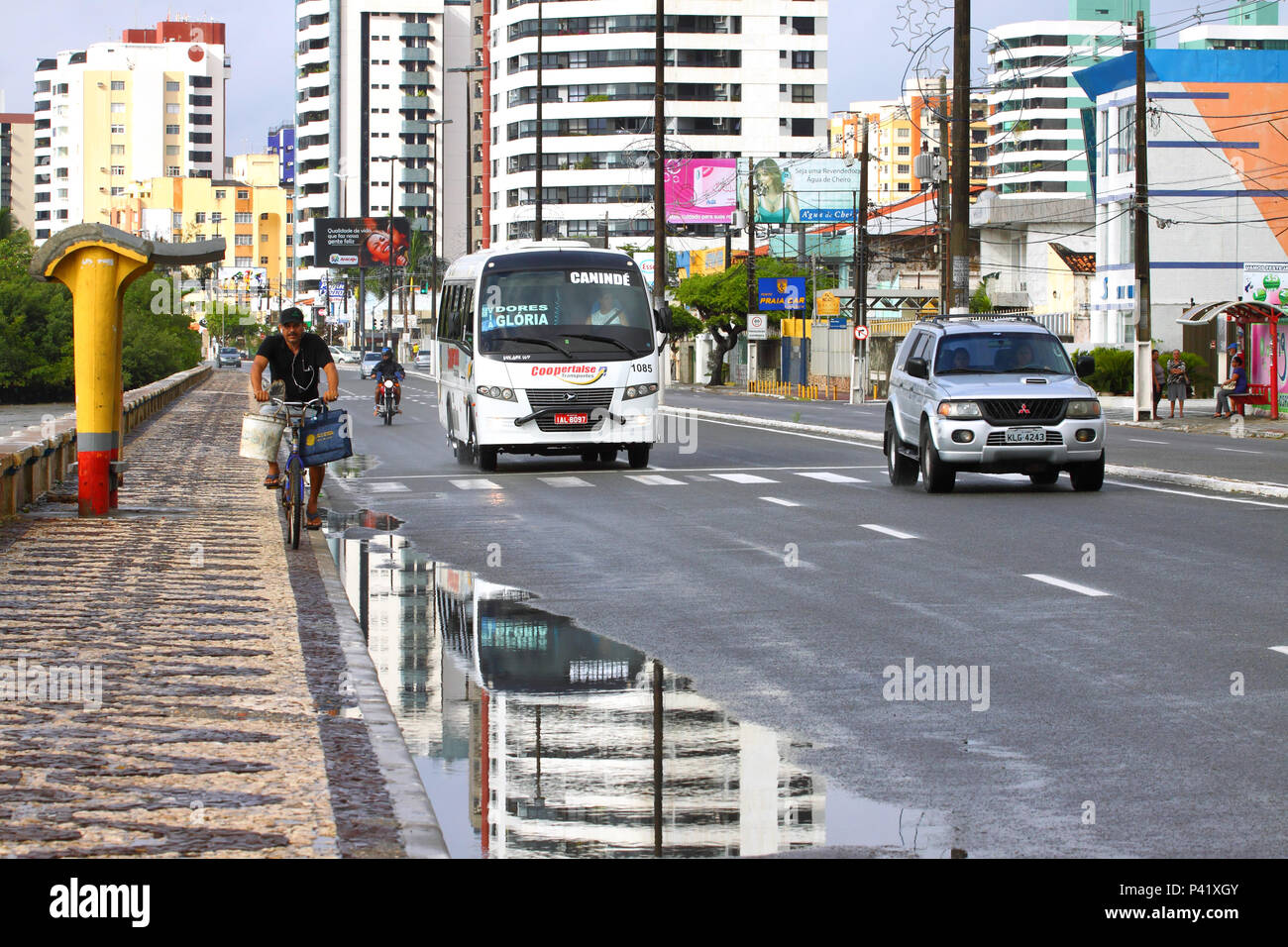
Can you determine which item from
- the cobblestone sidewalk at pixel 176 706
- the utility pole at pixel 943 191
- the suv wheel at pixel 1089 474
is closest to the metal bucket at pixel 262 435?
the cobblestone sidewalk at pixel 176 706

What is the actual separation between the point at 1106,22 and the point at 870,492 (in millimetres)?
184847

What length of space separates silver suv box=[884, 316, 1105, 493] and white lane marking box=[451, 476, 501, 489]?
506 cm

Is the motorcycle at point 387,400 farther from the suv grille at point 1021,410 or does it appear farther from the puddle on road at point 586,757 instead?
the puddle on road at point 586,757

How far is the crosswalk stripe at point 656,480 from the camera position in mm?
22938

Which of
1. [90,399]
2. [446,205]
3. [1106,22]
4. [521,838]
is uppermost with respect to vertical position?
[1106,22]

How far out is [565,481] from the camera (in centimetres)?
2391

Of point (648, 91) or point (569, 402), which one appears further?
point (648, 91)

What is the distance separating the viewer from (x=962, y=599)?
12.1 m

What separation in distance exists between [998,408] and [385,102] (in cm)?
16299

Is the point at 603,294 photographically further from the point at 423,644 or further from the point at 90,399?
the point at 423,644

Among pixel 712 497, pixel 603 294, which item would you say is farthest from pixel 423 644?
pixel 603 294

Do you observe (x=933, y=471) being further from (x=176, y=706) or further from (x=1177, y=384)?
(x=1177, y=384)

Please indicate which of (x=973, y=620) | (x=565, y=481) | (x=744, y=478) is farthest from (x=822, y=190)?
(x=973, y=620)

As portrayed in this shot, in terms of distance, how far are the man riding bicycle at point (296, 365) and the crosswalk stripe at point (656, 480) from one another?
7.18 metres
